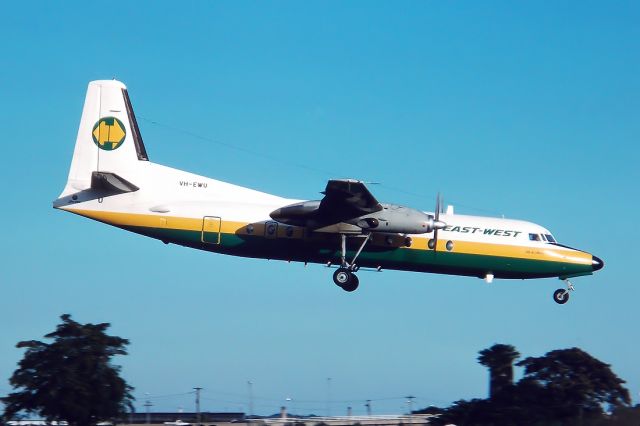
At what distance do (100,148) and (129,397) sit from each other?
27.2 ft

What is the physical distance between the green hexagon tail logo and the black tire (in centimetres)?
908

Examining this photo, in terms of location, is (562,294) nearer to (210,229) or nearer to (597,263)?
(597,263)

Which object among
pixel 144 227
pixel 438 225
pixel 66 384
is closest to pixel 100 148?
pixel 144 227

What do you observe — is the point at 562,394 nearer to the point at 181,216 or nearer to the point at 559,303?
the point at 559,303

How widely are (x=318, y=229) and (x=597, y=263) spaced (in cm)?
931

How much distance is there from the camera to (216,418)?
46469mm

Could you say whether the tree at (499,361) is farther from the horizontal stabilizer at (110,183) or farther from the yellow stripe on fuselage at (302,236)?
the horizontal stabilizer at (110,183)

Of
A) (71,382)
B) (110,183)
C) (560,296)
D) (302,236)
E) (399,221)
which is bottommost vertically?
(71,382)

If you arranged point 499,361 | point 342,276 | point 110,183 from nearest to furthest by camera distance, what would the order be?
point 342,276, point 110,183, point 499,361

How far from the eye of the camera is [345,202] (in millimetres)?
27125

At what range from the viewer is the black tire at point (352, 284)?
2853 cm

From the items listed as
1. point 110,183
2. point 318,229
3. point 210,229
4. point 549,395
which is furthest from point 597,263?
point 110,183

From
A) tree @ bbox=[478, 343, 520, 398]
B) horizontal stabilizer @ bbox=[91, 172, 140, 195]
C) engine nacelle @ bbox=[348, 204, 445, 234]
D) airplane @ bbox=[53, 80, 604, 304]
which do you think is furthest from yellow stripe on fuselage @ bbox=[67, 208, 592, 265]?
tree @ bbox=[478, 343, 520, 398]

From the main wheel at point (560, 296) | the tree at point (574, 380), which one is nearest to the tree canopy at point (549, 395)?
the tree at point (574, 380)
